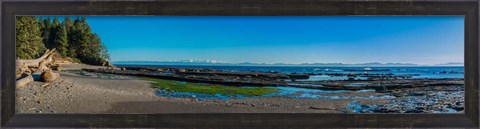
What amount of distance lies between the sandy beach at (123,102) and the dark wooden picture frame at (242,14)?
0.28 feet

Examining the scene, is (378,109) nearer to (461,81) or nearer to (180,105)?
(461,81)

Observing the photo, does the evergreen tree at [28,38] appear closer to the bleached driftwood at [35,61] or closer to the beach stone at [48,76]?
the bleached driftwood at [35,61]

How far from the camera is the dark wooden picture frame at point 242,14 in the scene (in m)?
4.86

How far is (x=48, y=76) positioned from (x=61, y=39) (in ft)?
1.43

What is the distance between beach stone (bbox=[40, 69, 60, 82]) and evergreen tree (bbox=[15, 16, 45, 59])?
8.6 inches

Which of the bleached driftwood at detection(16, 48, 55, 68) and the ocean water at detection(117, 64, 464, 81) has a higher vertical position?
the bleached driftwood at detection(16, 48, 55, 68)

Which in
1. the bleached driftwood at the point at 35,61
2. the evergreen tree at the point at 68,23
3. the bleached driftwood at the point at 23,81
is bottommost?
the bleached driftwood at the point at 23,81

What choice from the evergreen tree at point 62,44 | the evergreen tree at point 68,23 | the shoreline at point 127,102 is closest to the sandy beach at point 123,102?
the shoreline at point 127,102

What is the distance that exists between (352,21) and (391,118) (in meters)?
1.14

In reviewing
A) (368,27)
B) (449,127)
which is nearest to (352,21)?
(368,27)

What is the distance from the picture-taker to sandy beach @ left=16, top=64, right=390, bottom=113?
200 inches

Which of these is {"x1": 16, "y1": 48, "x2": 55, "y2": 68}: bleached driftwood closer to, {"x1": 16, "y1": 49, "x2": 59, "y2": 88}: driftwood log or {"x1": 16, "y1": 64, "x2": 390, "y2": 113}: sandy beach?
{"x1": 16, "y1": 49, "x2": 59, "y2": 88}: driftwood log

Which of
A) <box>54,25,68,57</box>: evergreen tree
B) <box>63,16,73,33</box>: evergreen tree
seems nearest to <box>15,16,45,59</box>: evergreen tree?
<box>54,25,68,57</box>: evergreen tree

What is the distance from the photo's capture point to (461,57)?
4969 millimetres
